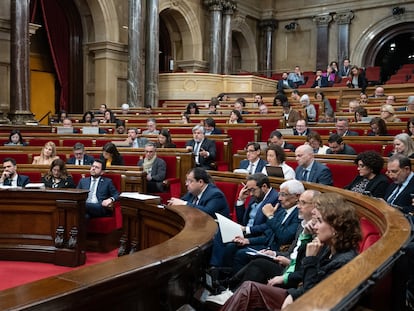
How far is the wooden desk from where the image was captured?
12.9 ft

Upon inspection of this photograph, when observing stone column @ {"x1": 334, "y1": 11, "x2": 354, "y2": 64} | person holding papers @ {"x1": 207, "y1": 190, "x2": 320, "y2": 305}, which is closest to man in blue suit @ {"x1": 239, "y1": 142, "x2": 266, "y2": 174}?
person holding papers @ {"x1": 207, "y1": 190, "x2": 320, "y2": 305}

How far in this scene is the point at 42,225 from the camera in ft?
13.2

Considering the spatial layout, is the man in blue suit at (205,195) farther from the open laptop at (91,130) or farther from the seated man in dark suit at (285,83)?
the seated man in dark suit at (285,83)

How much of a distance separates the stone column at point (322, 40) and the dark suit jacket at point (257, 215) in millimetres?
13593

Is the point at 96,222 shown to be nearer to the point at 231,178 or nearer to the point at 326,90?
the point at 231,178

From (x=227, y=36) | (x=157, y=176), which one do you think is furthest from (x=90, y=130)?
(x=227, y=36)

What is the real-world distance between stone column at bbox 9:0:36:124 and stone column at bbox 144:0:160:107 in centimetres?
331

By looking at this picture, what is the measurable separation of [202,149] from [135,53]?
5.95 meters

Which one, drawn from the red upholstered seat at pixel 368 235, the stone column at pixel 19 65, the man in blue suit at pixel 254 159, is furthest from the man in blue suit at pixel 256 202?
the stone column at pixel 19 65

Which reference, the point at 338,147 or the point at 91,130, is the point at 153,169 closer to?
the point at 338,147

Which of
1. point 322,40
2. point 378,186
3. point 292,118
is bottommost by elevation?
point 378,186

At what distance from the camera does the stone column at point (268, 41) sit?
17156 millimetres

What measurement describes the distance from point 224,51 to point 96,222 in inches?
436

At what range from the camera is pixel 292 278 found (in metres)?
2.16
